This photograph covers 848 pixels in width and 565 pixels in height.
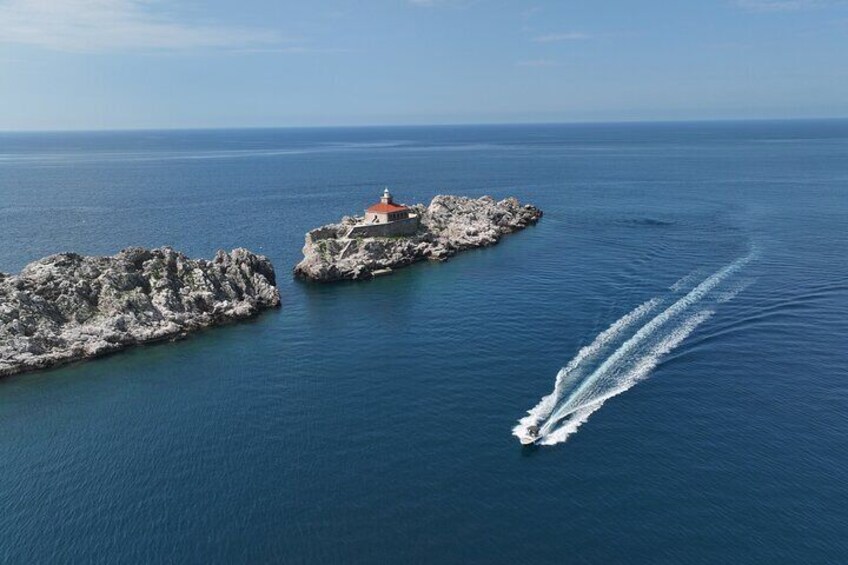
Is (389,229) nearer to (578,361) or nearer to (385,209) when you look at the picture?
(385,209)

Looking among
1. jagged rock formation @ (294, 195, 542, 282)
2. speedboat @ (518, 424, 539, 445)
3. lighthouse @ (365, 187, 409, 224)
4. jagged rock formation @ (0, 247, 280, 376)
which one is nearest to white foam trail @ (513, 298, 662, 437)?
speedboat @ (518, 424, 539, 445)

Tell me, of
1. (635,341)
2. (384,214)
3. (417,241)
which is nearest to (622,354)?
(635,341)

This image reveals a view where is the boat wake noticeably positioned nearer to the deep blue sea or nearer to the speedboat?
the speedboat

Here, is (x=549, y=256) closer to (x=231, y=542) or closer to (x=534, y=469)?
(x=534, y=469)

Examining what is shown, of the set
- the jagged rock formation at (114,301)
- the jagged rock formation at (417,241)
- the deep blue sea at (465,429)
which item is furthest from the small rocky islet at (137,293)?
the deep blue sea at (465,429)

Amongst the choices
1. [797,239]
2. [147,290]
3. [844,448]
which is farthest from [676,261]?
[147,290]

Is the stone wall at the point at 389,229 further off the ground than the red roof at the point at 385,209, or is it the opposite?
the red roof at the point at 385,209

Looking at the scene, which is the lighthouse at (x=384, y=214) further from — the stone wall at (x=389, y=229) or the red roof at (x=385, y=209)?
the stone wall at (x=389, y=229)
